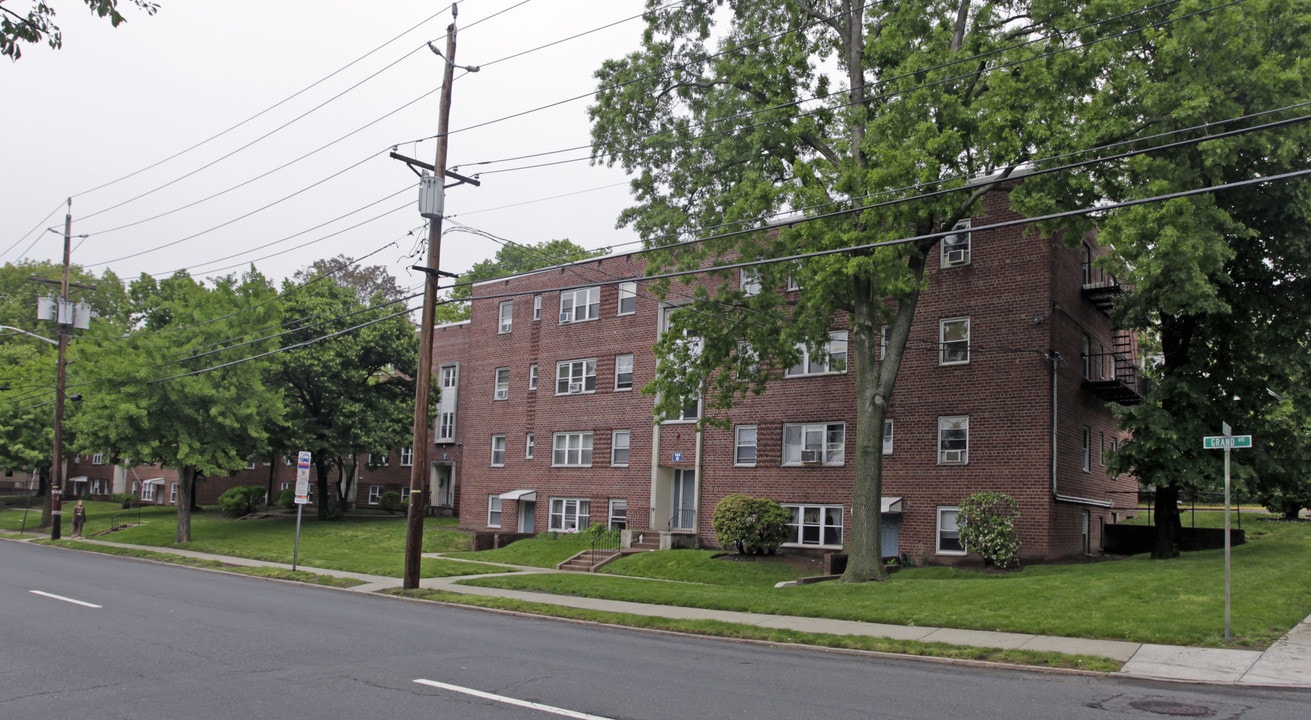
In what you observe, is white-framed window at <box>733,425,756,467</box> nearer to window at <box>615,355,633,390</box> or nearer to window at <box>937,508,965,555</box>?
window at <box>615,355,633,390</box>

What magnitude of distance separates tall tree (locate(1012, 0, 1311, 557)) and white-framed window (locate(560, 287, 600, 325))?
1787 centimetres

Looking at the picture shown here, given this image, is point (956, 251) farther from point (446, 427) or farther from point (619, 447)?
point (446, 427)

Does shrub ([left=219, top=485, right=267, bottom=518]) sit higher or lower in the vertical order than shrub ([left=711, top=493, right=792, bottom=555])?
lower

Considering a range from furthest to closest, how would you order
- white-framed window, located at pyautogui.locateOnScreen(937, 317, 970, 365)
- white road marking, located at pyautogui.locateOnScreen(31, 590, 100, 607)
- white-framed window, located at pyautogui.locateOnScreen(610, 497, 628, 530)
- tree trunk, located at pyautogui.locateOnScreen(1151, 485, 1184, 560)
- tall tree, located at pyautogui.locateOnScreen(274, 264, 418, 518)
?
1. tall tree, located at pyautogui.locateOnScreen(274, 264, 418, 518)
2. white-framed window, located at pyautogui.locateOnScreen(610, 497, 628, 530)
3. white-framed window, located at pyautogui.locateOnScreen(937, 317, 970, 365)
4. tree trunk, located at pyautogui.locateOnScreen(1151, 485, 1184, 560)
5. white road marking, located at pyautogui.locateOnScreen(31, 590, 100, 607)

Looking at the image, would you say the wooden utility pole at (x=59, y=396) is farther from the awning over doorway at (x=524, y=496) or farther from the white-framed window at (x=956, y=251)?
the white-framed window at (x=956, y=251)

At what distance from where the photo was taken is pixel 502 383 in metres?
38.7

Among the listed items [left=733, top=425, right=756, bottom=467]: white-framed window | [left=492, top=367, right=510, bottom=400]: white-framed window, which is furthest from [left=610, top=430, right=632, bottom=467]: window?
[left=492, top=367, right=510, bottom=400]: white-framed window

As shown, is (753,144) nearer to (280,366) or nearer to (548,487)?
(548,487)

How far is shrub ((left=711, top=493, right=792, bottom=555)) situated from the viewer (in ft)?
88.0

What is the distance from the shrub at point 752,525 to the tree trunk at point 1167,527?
9460 mm

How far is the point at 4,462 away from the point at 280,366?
888 inches

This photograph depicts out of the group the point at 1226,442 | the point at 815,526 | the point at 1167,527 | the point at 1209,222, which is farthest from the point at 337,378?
the point at 1226,442

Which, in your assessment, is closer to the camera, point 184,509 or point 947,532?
point 947,532

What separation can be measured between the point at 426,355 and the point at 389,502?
34890 millimetres
